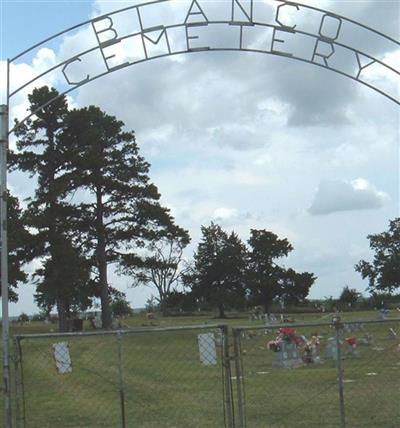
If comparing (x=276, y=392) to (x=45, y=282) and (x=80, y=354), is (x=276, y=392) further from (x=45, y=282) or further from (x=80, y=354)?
(x=45, y=282)

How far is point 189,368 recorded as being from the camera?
18625mm

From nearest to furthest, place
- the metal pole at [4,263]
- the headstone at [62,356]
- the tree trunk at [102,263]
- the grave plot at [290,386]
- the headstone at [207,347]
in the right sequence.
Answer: the metal pole at [4,263], the headstone at [207,347], the headstone at [62,356], the grave plot at [290,386], the tree trunk at [102,263]

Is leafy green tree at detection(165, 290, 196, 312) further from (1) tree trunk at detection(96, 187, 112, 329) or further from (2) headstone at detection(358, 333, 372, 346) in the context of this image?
(2) headstone at detection(358, 333, 372, 346)

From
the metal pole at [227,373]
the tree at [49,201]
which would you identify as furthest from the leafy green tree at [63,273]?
the metal pole at [227,373]

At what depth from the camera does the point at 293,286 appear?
9369 centimetres

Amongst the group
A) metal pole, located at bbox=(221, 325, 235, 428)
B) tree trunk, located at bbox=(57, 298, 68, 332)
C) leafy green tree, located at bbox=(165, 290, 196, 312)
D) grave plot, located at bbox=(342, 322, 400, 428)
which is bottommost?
grave plot, located at bbox=(342, 322, 400, 428)

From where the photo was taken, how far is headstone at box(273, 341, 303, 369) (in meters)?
17.7

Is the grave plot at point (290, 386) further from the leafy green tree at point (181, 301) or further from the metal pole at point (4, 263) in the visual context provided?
the leafy green tree at point (181, 301)

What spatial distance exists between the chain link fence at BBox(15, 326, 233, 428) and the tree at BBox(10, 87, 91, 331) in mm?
18394

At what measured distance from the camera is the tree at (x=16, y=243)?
40156 millimetres

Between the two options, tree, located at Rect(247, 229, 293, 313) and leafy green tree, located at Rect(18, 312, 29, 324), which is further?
tree, located at Rect(247, 229, 293, 313)

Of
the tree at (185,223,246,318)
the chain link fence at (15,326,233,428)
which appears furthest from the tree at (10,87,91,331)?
the tree at (185,223,246,318)

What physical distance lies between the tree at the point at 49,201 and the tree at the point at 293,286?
52047 mm

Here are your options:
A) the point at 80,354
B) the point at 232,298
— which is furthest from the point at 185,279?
the point at 80,354
